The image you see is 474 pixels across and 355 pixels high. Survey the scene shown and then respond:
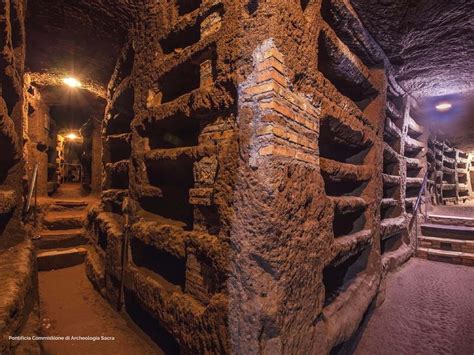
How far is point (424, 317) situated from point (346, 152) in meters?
2.11

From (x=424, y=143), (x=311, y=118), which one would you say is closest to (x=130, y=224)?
(x=311, y=118)

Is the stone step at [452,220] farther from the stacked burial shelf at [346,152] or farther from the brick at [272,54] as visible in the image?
the brick at [272,54]

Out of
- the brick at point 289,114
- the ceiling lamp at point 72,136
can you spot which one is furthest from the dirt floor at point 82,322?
the ceiling lamp at point 72,136

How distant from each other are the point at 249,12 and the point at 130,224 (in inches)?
95.4

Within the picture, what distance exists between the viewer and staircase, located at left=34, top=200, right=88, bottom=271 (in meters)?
4.41

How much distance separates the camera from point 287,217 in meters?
1.74

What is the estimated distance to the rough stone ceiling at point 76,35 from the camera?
118 inches

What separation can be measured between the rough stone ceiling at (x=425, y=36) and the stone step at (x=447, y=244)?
292 centimetres

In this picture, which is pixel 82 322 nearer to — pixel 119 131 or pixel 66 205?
pixel 119 131

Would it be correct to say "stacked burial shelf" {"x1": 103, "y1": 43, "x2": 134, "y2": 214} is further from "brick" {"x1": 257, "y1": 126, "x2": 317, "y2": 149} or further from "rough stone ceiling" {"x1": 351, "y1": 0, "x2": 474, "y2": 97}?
"rough stone ceiling" {"x1": 351, "y1": 0, "x2": 474, "y2": 97}

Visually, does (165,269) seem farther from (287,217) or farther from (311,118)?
(311,118)

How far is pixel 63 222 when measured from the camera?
5.57 metres

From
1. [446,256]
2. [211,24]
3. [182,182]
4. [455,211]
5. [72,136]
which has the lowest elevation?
[446,256]

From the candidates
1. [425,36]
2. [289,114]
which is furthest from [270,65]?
[425,36]
